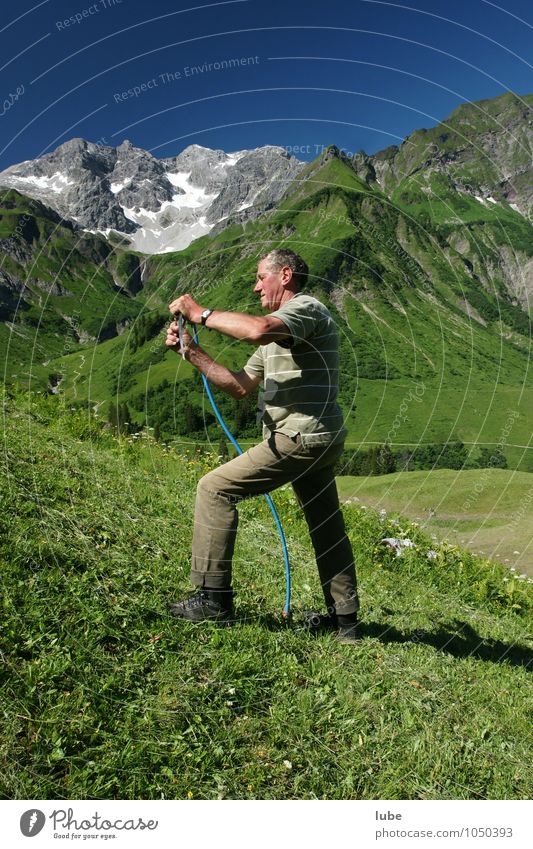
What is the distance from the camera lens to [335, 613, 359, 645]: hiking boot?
18.5 ft

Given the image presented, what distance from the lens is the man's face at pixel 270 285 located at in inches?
211

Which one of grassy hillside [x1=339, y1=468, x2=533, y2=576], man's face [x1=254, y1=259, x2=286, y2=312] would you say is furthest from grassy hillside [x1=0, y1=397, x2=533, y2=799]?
grassy hillside [x1=339, y1=468, x2=533, y2=576]

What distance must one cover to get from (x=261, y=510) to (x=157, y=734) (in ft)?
20.7

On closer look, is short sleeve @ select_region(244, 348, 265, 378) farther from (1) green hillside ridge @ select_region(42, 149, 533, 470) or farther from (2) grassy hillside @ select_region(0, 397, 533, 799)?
(1) green hillside ridge @ select_region(42, 149, 533, 470)

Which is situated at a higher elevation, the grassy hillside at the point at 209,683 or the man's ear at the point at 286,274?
the man's ear at the point at 286,274

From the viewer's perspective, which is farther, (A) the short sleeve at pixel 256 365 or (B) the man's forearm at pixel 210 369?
(A) the short sleeve at pixel 256 365

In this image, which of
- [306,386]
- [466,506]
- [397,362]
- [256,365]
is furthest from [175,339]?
[397,362]

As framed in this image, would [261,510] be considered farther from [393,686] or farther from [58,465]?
[393,686]

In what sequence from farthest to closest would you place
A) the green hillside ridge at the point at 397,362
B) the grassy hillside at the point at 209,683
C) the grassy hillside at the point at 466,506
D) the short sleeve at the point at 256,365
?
the green hillside ridge at the point at 397,362
the grassy hillside at the point at 466,506
the short sleeve at the point at 256,365
the grassy hillside at the point at 209,683

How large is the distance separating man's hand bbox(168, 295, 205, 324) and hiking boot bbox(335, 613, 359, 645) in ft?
10.8

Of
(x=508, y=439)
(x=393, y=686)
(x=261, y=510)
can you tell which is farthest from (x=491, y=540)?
(x=508, y=439)

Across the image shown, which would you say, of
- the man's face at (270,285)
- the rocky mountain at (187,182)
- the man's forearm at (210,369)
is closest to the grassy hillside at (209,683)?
the man's forearm at (210,369)

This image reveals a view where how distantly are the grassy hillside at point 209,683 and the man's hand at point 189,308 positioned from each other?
2.56 meters

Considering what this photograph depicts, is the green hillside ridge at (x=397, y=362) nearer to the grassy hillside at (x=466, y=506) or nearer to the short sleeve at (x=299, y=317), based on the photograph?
the grassy hillside at (x=466, y=506)
